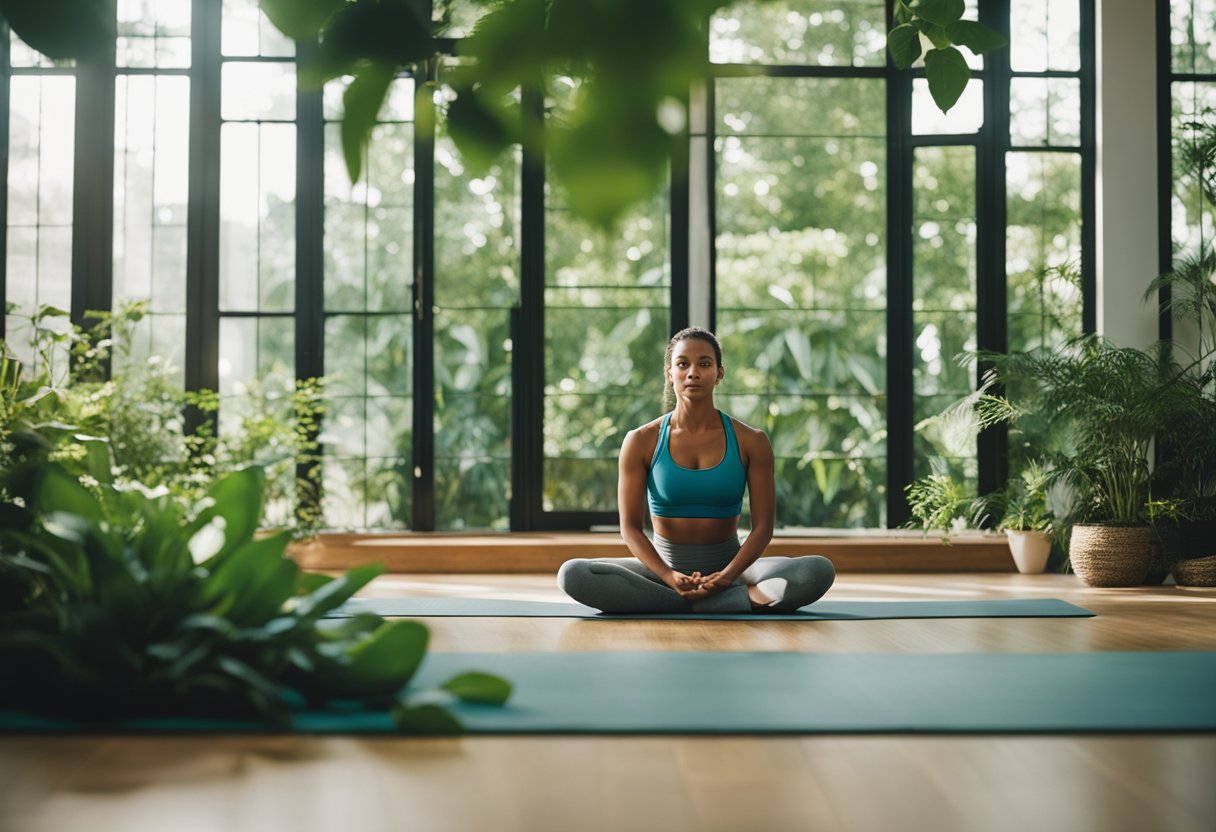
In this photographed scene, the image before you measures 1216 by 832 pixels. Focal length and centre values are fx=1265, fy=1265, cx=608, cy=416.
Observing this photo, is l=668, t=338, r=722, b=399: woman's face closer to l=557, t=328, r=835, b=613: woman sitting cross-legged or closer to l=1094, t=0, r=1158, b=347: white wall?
l=557, t=328, r=835, b=613: woman sitting cross-legged

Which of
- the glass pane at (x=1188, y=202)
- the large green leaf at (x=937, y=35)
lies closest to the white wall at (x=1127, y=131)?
the glass pane at (x=1188, y=202)

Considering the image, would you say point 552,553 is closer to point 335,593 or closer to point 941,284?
point 941,284

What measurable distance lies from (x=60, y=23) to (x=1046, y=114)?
637 cm

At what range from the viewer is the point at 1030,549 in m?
5.69

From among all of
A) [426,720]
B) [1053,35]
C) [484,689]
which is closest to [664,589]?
[484,689]

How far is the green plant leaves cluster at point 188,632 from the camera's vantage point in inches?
83.8

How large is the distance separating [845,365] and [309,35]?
5946 millimetres

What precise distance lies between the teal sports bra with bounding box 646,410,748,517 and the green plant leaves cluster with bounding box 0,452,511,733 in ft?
6.01

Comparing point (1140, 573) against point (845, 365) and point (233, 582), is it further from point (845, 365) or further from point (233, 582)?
point (233, 582)

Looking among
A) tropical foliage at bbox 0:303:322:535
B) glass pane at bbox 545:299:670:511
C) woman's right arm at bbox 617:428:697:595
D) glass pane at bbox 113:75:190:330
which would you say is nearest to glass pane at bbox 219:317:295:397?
tropical foliage at bbox 0:303:322:535

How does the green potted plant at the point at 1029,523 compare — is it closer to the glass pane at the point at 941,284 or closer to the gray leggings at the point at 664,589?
the glass pane at the point at 941,284

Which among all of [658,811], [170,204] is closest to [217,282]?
[170,204]

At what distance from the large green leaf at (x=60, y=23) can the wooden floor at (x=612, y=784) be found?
1148mm

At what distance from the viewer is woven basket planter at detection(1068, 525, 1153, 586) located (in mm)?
5137
